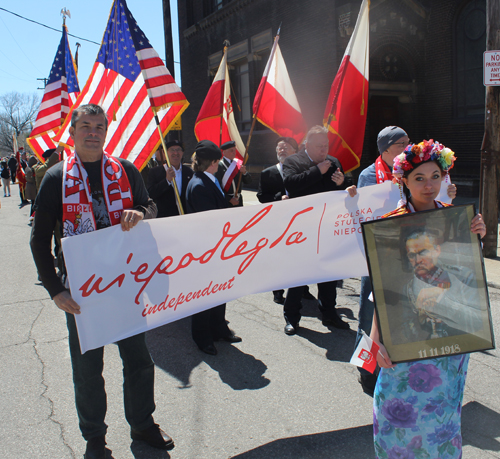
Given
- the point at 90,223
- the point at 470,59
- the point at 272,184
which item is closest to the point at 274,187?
the point at 272,184

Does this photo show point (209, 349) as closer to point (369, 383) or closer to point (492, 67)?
point (369, 383)

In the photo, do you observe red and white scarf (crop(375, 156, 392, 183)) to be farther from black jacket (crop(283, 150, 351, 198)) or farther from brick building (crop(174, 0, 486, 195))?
brick building (crop(174, 0, 486, 195))

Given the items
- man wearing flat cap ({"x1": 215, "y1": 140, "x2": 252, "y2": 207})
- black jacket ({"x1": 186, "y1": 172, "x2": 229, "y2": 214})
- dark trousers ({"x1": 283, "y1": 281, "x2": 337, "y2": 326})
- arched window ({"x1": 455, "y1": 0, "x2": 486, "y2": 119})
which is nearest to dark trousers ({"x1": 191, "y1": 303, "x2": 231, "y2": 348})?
dark trousers ({"x1": 283, "y1": 281, "x2": 337, "y2": 326})

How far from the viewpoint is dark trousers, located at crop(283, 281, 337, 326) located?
4512 mm

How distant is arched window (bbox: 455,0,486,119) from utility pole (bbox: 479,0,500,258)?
5644 mm

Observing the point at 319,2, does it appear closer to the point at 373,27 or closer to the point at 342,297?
the point at 373,27

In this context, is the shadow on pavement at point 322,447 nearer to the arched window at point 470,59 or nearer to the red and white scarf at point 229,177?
the red and white scarf at point 229,177

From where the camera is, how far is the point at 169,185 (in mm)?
5348

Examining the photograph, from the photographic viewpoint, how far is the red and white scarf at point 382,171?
3.85 m

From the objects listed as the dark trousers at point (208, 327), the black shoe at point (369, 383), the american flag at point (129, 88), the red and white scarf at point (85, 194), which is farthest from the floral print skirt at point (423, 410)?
the american flag at point (129, 88)

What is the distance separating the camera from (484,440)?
2.71 metres

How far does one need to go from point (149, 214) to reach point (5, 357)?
2454 mm

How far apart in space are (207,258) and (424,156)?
162 centimetres

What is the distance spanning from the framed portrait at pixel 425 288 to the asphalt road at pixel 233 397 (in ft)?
3.62
